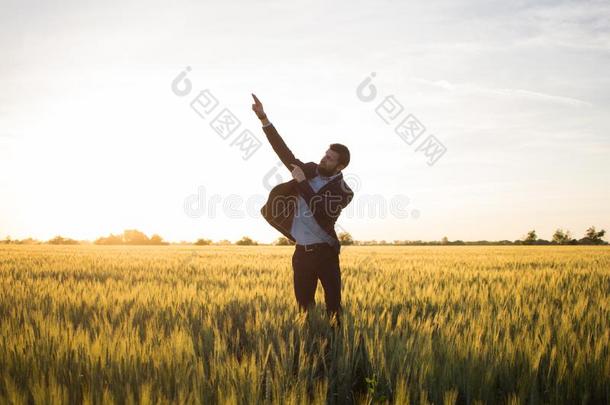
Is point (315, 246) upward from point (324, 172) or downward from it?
downward

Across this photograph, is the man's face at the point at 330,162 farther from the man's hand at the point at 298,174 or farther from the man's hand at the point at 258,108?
the man's hand at the point at 258,108

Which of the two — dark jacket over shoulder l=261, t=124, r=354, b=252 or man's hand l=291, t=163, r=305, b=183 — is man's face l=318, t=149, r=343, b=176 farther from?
man's hand l=291, t=163, r=305, b=183

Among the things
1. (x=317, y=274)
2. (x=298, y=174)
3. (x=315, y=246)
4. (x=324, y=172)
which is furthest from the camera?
(x=317, y=274)

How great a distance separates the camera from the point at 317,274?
4691 millimetres

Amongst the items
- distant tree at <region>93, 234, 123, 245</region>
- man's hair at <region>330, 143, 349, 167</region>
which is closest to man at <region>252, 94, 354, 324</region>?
man's hair at <region>330, 143, 349, 167</region>

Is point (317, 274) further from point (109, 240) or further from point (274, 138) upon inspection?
point (109, 240)

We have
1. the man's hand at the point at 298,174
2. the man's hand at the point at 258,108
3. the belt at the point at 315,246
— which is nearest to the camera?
the man's hand at the point at 298,174

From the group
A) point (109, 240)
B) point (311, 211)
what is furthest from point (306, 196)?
point (109, 240)

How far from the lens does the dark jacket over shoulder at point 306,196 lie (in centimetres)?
433

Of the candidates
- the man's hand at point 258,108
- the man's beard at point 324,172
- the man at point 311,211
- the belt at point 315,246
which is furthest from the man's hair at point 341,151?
the belt at point 315,246

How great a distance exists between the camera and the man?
4.34m

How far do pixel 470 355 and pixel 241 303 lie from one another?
3.40 metres

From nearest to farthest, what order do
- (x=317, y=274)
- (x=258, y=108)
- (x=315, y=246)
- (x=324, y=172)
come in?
1. (x=258, y=108)
2. (x=324, y=172)
3. (x=315, y=246)
4. (x=317, y=274)

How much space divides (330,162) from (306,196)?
39 cm
